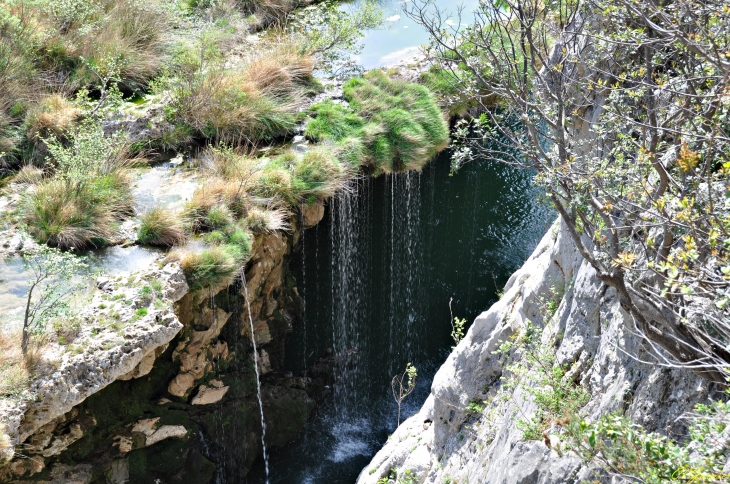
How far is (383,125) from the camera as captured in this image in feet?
31.8

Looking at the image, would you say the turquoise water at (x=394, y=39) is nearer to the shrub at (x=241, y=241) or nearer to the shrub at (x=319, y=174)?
the shrub at (x=319, y=174)

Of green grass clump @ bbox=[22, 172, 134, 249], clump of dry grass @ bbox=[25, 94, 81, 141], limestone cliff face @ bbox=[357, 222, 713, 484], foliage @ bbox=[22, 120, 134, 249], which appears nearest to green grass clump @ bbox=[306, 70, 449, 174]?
limestone cliff face @ bbox=[357, 222, 713, 484]

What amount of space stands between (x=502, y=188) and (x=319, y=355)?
4.76 metres

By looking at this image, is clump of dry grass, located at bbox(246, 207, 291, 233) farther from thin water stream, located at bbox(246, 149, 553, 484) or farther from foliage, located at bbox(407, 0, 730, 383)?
foliage, located at bbox(407, 0, 730, 383)

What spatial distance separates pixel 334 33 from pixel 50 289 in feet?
22.9

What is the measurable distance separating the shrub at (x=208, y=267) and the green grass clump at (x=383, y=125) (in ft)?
8.24

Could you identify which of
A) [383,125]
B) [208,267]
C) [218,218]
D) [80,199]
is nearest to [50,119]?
[80,199]

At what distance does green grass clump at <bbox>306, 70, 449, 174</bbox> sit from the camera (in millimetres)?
9344

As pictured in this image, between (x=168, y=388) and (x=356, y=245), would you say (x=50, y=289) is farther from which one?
(x=356, y=245)

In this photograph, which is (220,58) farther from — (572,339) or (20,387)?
(572,339)

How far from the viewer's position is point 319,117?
9609mm

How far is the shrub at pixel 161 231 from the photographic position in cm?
734

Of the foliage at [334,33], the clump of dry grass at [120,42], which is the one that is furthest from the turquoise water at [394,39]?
the clump of dry grass at [120,42]

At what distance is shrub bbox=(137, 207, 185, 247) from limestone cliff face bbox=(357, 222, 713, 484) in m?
3.25
